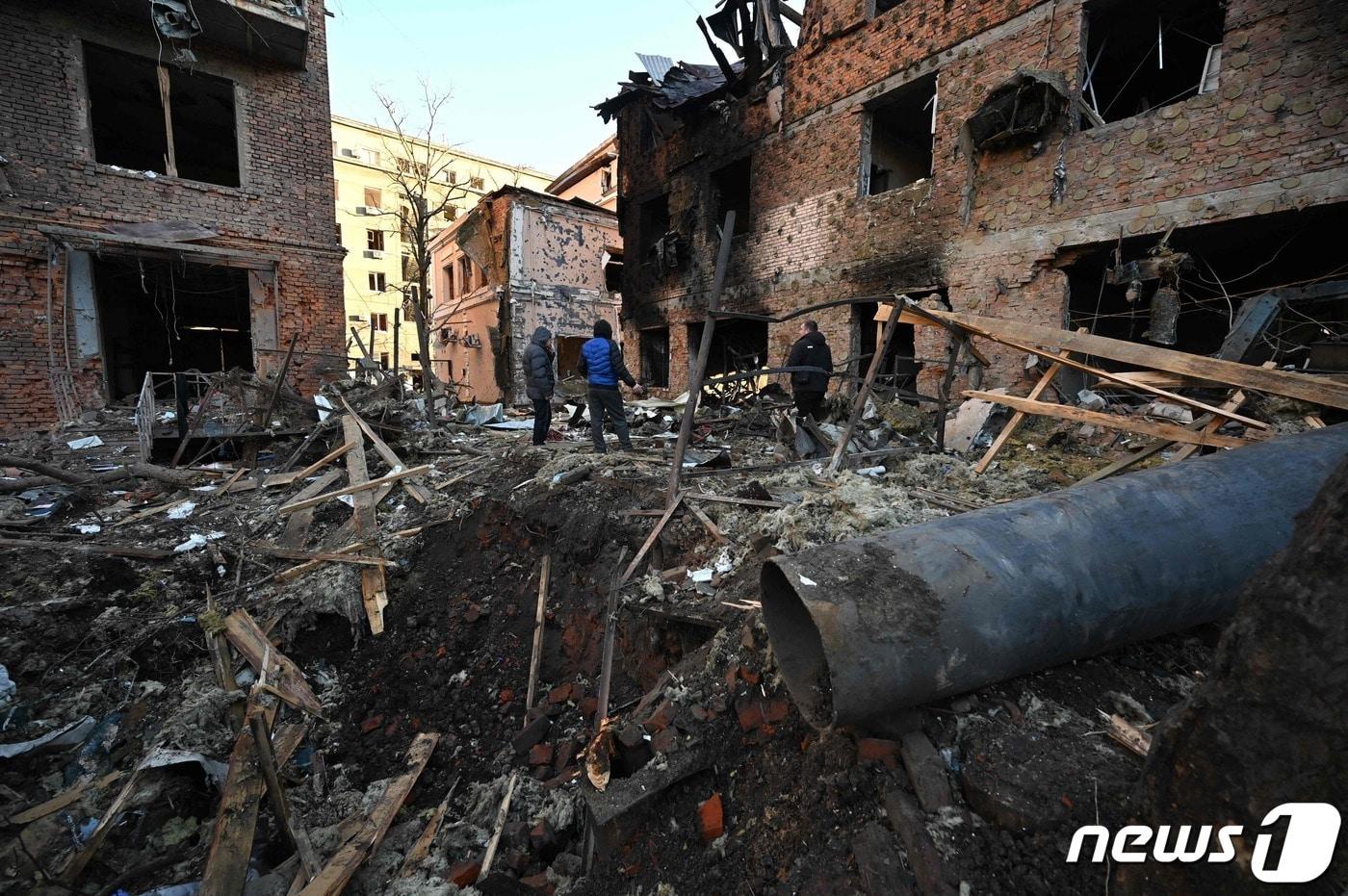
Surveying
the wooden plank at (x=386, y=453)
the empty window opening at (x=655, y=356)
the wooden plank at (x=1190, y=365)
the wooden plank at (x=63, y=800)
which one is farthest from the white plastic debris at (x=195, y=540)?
the empty window opening at (x=655, y=356)

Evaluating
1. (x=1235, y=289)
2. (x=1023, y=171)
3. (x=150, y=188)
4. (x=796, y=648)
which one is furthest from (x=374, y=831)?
(x=1235, y=289)

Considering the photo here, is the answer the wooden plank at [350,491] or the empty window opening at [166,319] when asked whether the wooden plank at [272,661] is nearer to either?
the wooden plank at [350,491]

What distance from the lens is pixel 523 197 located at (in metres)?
16.9

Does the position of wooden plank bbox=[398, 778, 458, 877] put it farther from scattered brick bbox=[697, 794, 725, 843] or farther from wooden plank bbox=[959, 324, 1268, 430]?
wooden plank bbox=[959, 324, 1268, 430]

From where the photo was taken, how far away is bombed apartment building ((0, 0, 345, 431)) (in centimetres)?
829

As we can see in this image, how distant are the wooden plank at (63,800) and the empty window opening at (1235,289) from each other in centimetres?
924

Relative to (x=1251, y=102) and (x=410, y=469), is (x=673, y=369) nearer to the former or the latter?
(x=410, y=469)

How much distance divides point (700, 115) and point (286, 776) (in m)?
14.0

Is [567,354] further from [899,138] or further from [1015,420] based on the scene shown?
[1015,420]

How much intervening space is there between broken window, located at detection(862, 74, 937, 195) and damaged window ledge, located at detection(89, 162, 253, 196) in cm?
1128

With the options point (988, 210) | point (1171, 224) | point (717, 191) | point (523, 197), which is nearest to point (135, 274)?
point (523, 197)

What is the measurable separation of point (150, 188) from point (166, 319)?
5368 millimetres

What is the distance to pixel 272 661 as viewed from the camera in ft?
12.5

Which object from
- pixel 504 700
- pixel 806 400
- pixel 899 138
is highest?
pixel 899 138
